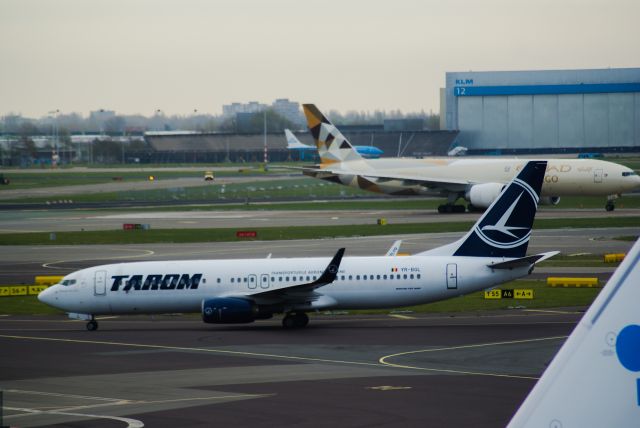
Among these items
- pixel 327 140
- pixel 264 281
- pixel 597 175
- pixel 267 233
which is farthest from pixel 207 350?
pixel 327 140

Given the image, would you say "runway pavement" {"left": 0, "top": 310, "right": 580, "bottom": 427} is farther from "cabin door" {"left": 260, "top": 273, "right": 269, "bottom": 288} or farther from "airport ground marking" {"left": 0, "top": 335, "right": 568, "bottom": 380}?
"cabin door" {"left": 260, "top": 273, "right": 269, "bottom": 288}

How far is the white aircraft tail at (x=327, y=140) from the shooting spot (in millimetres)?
95688

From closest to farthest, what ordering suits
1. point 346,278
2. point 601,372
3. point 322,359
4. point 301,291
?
1. point 601,372
2. point 322,359
3. point 301,291
4. point 346,278

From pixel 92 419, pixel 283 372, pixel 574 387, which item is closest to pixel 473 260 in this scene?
pixel 283 372

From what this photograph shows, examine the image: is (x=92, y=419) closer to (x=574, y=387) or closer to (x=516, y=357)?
(x=516, y=357)

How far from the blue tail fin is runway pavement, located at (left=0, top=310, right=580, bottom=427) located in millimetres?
3259

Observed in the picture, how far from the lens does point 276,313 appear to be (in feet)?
137

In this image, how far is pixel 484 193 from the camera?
88.6 metres

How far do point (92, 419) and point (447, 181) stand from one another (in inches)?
2771

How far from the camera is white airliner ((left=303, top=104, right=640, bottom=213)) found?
3435 inches

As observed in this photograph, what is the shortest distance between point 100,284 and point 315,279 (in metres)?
9.60

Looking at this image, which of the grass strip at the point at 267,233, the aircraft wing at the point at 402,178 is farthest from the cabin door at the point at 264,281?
the aircraft wing at the point at 402,178

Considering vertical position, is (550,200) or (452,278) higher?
(550,200)

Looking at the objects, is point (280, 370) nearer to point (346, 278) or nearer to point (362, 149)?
point (346, 278)
